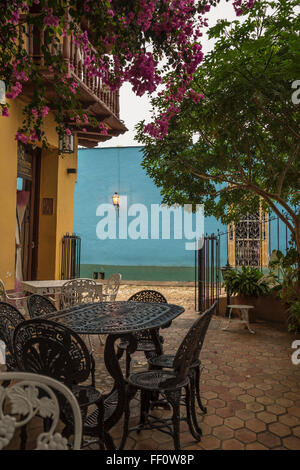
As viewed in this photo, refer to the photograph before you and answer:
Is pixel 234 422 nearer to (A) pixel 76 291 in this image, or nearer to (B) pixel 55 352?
(B) pixel 55 352

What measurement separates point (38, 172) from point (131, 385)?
21.1 feet

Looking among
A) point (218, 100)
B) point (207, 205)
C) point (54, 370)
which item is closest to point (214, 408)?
point (54, 370)

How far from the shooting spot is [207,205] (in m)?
6.54

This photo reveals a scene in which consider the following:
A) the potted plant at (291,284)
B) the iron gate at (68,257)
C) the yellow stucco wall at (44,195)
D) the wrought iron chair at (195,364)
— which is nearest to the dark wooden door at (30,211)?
the yellow stucco wall at (44,195)

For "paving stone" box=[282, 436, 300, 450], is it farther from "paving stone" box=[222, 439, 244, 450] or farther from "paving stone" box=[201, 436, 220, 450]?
"paving stone" box=[201, 436, 220, 450]

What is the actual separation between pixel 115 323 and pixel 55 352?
0.79 metres

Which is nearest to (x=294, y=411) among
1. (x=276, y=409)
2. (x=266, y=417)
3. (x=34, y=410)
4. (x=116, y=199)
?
(x=276, y=409)

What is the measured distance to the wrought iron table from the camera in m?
2.53

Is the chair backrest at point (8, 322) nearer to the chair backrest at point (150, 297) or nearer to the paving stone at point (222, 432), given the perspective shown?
the chair backrest at point (150, 297)

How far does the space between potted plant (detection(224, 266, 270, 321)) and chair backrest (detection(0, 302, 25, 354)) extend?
4.98 meters

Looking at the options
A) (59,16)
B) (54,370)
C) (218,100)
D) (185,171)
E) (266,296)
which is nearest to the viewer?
(54,370)

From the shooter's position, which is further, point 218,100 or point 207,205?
point 207,205

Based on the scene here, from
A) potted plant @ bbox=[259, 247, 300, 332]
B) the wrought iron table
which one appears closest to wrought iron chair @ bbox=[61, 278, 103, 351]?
the wrought iron table
